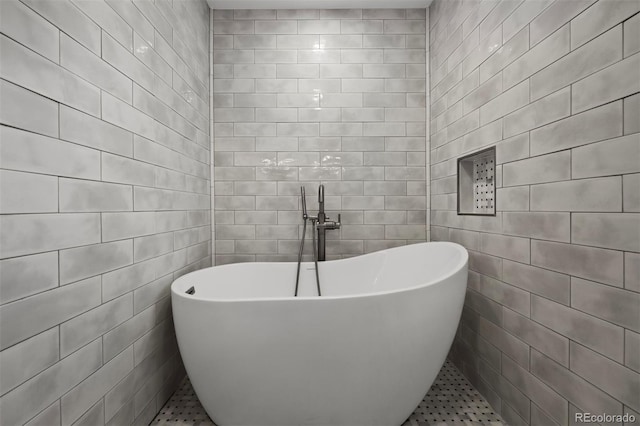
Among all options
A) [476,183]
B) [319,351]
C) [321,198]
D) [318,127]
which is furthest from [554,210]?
[318,127]

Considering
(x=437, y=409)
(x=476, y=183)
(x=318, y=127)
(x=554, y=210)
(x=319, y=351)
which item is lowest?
(x=437, y=409)

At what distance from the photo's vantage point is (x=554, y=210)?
1.06 metres

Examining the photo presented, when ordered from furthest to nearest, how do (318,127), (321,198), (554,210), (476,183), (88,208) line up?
(318,127) → (321,198) → (476,183) → (554,210) → (88,208)

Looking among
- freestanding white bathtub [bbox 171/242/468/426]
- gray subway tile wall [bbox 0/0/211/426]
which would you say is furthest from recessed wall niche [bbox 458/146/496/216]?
gray subway tile wall [bbox 0/0/211/426]

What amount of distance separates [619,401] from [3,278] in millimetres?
1709

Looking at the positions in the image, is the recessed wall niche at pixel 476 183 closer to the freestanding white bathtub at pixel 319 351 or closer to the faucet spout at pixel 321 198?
the freestanding white bathtub at pixel 319 351

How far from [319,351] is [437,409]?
804 mm

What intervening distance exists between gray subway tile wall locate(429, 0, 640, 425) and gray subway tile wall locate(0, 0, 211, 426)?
5.43ft

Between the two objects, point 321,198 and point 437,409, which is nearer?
point 437,409

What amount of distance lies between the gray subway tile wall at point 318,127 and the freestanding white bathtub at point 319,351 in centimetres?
98

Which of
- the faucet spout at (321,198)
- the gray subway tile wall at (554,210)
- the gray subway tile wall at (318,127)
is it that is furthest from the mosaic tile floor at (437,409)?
the faucet spout at (321,198)

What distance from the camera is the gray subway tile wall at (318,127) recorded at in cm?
217

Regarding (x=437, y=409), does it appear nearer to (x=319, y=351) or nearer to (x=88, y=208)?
(x=319, y=351)

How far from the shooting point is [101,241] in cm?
101
